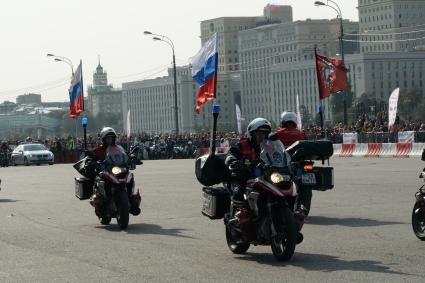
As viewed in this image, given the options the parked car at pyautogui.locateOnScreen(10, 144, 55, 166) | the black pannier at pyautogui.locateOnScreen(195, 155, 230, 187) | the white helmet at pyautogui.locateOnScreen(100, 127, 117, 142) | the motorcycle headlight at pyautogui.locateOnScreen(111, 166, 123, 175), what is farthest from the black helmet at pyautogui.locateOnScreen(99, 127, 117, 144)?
the parked car at pyautogui.locateOnScreen(10, 144, 55, 166)

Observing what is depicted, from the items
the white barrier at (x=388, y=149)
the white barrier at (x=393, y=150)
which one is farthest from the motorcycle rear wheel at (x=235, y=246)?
the white barrier at (x=388, y=149)

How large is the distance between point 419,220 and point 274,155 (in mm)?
2157

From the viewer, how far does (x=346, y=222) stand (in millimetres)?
16297

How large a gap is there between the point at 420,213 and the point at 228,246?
224 cm

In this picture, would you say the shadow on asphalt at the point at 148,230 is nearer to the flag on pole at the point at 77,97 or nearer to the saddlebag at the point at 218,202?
the saddlebag at the point at 218,202

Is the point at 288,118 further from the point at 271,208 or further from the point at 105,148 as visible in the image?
the point at 271,208

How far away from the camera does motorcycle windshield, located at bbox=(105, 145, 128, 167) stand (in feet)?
54.6

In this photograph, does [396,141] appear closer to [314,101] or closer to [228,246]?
[228,246]

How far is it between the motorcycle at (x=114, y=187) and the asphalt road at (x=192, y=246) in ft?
0.80

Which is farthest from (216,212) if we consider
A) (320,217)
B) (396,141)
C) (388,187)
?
(396,141)

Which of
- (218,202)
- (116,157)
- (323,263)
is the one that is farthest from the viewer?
(116,157)

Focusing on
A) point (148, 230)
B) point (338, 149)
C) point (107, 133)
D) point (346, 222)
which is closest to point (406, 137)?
point (338, 149)

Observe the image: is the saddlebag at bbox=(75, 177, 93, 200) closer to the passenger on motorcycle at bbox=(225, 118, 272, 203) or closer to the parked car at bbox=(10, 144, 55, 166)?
the passenger on motorcycle at bbox=(225, 118, 272, 203)

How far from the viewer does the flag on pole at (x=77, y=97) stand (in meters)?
44.5
